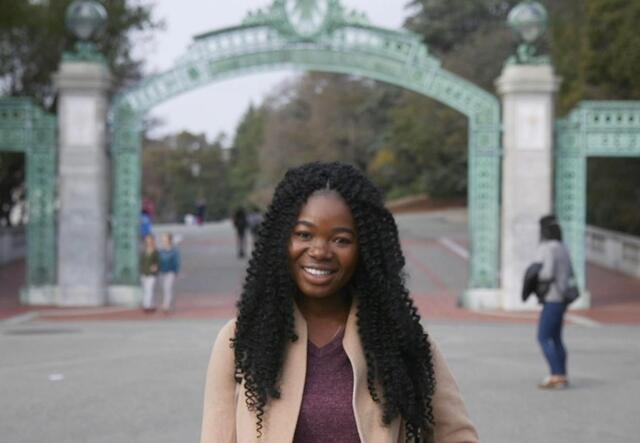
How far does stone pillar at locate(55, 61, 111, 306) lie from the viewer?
18.0 m

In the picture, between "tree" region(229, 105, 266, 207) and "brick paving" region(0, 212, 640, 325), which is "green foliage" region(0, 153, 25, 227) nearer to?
"brick paving" region(0, 212, 640, 325)

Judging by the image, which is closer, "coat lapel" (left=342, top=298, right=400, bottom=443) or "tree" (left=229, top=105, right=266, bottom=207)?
"coat lapel" (left=342, top=298, right=400, bottom=443)

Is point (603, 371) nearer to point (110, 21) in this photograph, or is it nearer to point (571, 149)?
point (571, 149)

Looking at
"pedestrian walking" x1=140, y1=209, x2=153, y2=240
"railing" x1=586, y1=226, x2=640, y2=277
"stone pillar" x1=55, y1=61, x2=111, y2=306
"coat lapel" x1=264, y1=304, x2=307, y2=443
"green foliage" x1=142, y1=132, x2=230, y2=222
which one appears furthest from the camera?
"green foliage" x1=142, y1=132, x2=230, y2=222

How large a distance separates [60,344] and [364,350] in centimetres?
1085

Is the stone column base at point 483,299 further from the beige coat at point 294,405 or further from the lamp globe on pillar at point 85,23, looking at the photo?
the beige coat at point 294,405

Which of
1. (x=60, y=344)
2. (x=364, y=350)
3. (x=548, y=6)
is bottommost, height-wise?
(x=60, y=344)

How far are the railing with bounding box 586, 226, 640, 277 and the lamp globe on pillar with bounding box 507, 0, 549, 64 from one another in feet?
26.6

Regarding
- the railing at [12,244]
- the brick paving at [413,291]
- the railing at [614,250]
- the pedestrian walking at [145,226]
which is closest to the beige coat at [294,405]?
the brick paving at [413,291]

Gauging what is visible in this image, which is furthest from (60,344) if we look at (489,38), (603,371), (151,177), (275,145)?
(151,177)

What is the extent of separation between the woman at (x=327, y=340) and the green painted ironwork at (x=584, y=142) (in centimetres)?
1579

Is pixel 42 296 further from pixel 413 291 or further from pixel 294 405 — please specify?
pixel 294 405

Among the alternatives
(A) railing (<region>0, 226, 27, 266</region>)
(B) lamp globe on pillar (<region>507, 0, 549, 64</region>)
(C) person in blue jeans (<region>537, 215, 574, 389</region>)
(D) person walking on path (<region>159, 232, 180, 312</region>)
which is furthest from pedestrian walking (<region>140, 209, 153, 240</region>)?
(C) person in blue jeans (<region>537, 215, 574, 389</region>)

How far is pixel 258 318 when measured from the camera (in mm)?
2816
